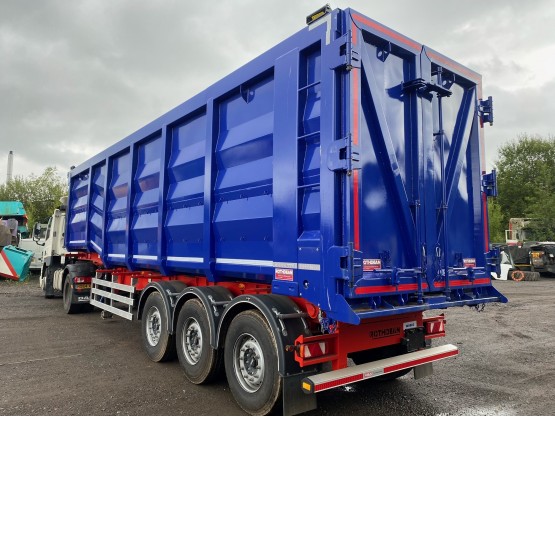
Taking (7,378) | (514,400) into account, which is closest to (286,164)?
(514,400)

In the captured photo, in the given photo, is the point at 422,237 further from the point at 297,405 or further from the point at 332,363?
the point at 297,405

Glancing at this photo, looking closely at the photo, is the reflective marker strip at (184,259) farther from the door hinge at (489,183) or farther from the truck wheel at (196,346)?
the door hinge at (489,183)

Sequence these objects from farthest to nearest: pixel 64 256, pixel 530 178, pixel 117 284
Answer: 1. pixel 530 178
2. pixel 64 256
3. pixel 117 284

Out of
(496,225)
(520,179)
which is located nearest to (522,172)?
(520,179)

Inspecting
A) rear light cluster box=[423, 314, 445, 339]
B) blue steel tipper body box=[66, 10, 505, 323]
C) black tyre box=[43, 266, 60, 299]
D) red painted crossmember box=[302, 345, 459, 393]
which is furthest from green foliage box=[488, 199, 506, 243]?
red painted crossmember box=[302, 345, 459, 393]

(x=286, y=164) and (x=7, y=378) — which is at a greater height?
(x=286, y=164)

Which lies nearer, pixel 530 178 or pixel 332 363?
pixel 332 363

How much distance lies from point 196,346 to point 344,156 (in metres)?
2.95

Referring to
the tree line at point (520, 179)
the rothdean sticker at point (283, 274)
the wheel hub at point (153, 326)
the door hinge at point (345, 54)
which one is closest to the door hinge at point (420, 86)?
the door hinge at point (345, 54)

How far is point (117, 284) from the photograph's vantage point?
768 centimetres

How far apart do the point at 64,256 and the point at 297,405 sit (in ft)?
32.5

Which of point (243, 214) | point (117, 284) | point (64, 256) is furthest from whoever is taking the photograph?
point (64, 256)

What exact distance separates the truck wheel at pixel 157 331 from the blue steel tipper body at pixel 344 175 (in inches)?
29.8

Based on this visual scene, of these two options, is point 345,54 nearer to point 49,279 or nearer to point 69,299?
point 69,299
